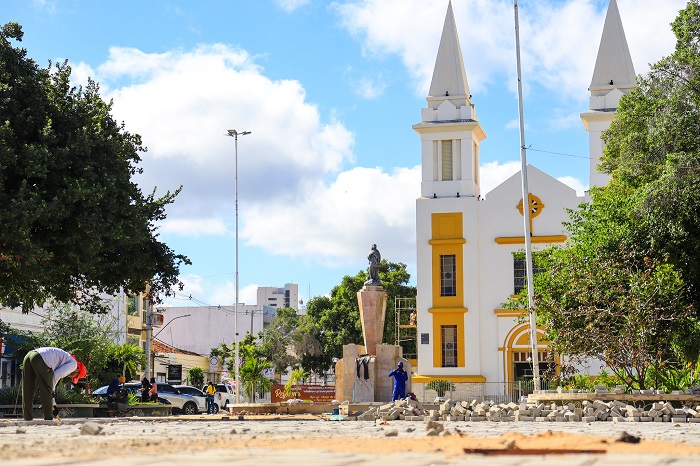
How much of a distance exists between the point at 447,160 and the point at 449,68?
4.31m

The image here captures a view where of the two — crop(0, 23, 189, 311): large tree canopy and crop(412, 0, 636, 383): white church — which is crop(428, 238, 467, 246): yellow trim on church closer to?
crop(412, 0, 636, 383): white church

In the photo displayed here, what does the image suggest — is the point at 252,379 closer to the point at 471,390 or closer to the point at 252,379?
the point at 252,379

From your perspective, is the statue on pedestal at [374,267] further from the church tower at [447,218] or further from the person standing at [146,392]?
the church tower at [447,218]

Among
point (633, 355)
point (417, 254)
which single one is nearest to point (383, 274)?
point (417, 254)

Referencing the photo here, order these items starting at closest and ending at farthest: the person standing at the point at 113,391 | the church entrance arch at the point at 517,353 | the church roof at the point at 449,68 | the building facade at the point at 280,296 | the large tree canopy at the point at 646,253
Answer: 1. the large tree canopy at the point at 646,253
2. the person standing at the point at 113,391
3. the church entrance arch at the point at 517,353
4. the church roof at the point at 449,68
5. the building facade at the point at 280,296

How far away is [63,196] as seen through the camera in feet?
69.8

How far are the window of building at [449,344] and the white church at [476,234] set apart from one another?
0.04m

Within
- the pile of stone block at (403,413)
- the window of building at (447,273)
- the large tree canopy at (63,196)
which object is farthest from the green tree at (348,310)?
the pile of stone block at (403,413)

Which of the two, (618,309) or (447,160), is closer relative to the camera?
(618,309)

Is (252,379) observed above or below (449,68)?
below

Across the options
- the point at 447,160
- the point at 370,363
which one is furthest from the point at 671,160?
the point at 447,160

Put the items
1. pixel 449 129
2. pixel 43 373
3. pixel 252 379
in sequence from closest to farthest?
pixel 43 373, pixel 449 129, pixel 252 379

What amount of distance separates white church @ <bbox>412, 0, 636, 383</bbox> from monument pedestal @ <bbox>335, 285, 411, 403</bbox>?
40.0ft

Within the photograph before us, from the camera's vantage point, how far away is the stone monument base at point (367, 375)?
31844 millimetres
